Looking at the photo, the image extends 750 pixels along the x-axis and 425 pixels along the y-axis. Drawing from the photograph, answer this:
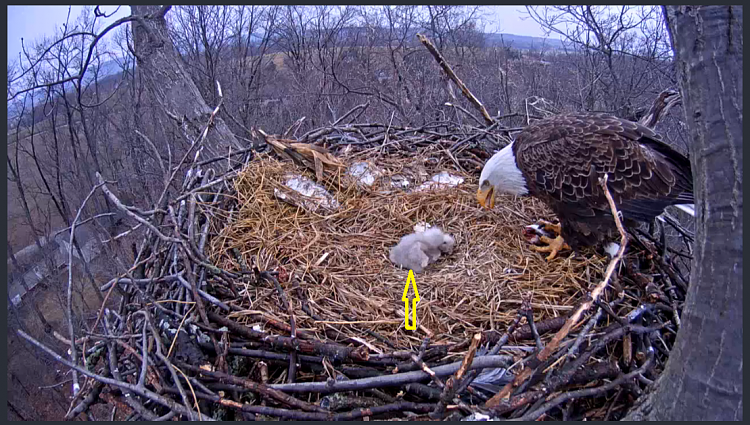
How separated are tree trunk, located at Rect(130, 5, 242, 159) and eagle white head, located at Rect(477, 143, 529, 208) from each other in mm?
2286

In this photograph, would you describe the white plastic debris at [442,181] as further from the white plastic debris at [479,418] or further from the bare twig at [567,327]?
the white plastic debris at [479,418]

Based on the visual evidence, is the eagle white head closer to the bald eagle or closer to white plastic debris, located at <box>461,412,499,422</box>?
the bald eagle

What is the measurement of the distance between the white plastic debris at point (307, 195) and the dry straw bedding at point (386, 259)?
5 centimetres

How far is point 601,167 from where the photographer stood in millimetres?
2650

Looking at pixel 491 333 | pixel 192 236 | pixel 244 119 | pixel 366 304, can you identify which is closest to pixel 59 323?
pixel 244 119

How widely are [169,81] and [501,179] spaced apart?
2.97 meters

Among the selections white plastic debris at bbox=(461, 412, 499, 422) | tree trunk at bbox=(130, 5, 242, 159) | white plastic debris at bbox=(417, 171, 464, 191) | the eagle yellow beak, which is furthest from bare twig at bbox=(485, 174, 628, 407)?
tree trunk at bbox=(130, 5, 242, 159)

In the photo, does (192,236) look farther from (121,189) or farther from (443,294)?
(121,189)

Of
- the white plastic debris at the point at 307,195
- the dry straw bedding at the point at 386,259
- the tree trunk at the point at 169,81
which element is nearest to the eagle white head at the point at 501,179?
the dry straw bedding at the point at 386,259

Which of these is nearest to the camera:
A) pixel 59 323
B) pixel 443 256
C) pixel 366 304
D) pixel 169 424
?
pixel 169 424

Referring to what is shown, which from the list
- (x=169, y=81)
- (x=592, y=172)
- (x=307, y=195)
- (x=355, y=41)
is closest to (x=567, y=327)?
(x=592, y=172)

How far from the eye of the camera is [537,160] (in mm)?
2809

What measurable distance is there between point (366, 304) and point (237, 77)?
8.22 metres

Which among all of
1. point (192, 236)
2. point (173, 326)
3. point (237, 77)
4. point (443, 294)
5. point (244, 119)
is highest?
point (237, 77)
